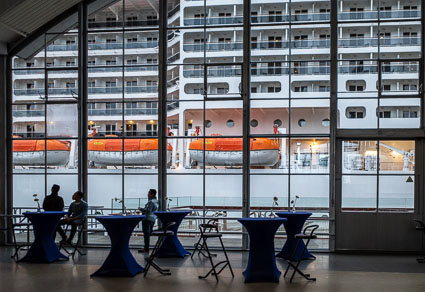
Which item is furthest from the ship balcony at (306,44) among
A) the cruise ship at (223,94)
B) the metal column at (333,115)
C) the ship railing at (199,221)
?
the ship railing at (199,221)

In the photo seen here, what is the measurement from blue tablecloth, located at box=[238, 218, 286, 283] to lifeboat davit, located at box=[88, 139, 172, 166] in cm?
351

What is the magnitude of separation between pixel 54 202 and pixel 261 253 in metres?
4.74

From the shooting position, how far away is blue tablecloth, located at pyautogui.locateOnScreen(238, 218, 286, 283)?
22.1 feet

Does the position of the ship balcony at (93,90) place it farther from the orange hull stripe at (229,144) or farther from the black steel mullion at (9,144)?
the orange hull stripe at (229,144)

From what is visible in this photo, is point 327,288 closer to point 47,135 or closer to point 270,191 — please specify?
point 270,191

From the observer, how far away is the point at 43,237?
819 centimetres

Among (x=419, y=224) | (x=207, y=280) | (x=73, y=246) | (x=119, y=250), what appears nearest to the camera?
(x=207, y=280)

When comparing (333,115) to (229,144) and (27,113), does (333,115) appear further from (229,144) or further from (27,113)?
(27,113)

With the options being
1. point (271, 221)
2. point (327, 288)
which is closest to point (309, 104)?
point (271, 221)

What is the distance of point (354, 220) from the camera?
9.16 m

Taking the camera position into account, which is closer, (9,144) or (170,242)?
(170,242)

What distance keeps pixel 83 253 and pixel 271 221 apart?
438 cm

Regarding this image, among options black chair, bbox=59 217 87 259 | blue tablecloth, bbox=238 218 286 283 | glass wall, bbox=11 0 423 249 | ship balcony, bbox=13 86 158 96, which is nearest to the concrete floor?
blue tablecloth, bbox=238 218 286 283

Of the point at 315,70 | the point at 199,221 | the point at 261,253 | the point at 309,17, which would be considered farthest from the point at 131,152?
the point at 309,17
